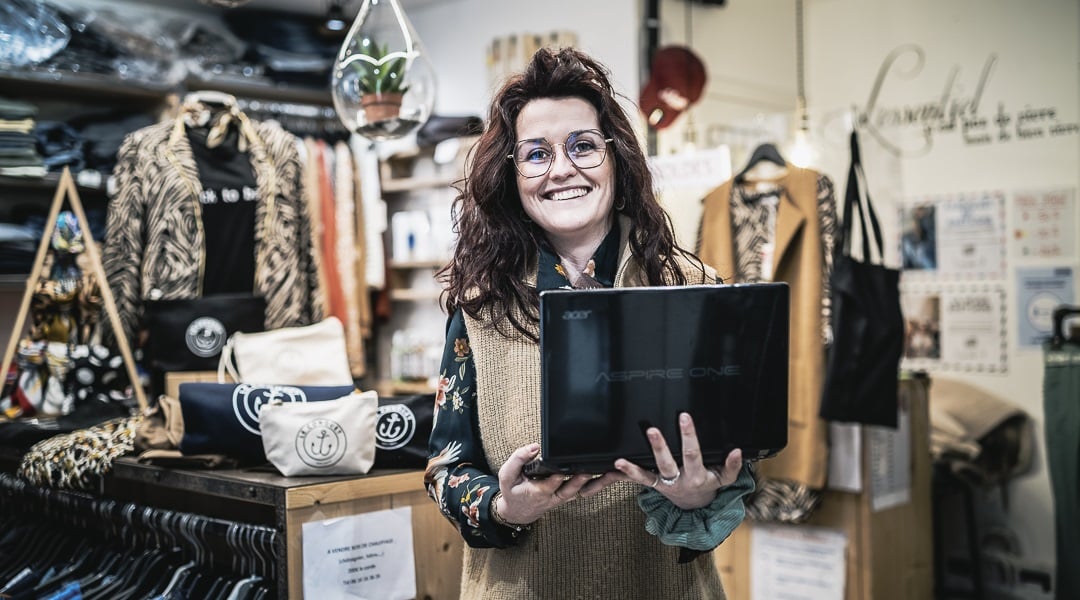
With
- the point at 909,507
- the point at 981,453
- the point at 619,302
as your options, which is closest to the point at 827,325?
the point at 909,507

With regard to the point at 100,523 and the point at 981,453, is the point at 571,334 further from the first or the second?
the point at 981,453

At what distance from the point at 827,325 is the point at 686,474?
231 centimetres

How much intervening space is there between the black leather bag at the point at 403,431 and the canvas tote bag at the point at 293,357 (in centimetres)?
43

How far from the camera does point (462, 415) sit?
1.56 meters

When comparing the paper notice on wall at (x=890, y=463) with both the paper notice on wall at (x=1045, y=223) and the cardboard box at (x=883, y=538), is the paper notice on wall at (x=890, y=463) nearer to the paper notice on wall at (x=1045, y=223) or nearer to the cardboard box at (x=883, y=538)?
the cardboard box at (x=883, y=538)

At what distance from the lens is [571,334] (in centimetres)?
129

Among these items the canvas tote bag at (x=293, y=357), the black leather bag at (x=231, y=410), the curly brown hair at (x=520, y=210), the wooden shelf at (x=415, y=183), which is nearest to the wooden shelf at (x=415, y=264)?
the wooden shelf at (x=415, y=183)

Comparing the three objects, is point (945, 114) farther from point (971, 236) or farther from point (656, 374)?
point (656, 374)

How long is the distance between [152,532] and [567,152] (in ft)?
5.01

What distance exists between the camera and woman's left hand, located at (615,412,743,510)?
1271 millimetres

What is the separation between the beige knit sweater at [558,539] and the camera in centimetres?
153

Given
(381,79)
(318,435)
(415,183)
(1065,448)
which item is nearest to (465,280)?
(318,435)

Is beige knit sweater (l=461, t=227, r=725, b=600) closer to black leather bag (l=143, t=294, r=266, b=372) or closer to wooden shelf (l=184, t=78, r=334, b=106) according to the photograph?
black leather bag (l=143, t=294, r=266, b=372)

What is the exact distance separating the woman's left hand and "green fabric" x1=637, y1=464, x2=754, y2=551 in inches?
1.7
